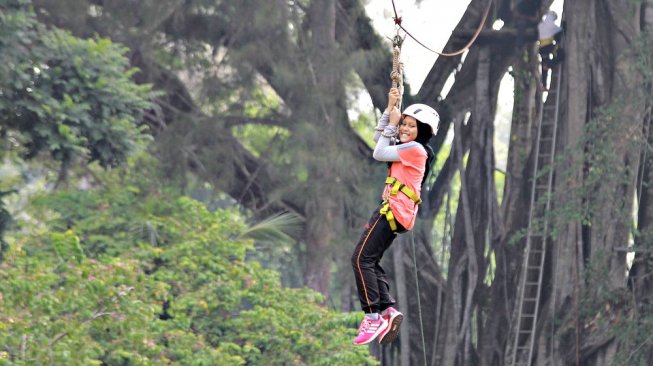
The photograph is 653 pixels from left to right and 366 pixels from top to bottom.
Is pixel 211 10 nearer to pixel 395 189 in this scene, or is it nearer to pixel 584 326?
pixel 584 326

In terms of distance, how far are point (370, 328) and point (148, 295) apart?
30.1 feet

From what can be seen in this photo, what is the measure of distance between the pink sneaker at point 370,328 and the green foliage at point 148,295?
5517mm

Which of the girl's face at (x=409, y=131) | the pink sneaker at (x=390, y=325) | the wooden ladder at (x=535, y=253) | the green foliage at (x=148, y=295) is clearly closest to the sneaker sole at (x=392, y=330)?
the pink sneaker at (x=390, y=325)

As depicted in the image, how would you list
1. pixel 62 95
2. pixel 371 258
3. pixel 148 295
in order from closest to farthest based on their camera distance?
pixel 371 258, pixel 148 295, pixel 62 95

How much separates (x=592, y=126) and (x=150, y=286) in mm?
7335

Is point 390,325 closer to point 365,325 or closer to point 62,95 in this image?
point 365,325

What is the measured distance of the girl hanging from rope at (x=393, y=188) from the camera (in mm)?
8867

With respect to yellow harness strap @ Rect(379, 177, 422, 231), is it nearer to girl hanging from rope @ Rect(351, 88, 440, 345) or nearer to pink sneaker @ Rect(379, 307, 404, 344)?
girl hanging from rope @ Rect(351, 88, 440, 345)

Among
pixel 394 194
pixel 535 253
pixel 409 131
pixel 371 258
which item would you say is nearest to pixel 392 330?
pixel 371 258

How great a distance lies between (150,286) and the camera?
18.3m

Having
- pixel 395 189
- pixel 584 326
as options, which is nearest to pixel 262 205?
pixel 584 326

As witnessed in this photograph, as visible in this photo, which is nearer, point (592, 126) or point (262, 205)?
point (592, 126)

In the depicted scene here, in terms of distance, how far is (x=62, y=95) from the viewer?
18.3m

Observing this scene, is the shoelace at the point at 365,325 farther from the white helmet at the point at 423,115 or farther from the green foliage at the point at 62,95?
the green foliage at the point at 62,95
